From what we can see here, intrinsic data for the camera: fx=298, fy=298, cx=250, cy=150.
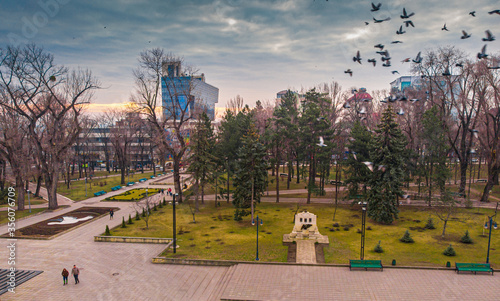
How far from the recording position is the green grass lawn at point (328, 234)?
2317 centimetres

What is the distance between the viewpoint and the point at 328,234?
28406mm

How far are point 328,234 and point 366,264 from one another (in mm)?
7819

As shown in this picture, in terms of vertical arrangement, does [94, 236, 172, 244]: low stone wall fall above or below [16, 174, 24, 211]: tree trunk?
below

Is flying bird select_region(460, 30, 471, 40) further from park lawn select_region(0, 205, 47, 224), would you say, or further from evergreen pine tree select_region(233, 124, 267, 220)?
park lawn select_region(0, 205, 47, 224)

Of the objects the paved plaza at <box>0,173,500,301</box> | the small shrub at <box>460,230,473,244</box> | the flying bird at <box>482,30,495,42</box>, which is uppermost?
the flying bird at <box>482,30,495,42</box>

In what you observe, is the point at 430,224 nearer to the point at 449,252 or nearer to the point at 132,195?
the point at 449,252

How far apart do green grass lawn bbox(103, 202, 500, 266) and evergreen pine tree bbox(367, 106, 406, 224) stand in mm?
1447

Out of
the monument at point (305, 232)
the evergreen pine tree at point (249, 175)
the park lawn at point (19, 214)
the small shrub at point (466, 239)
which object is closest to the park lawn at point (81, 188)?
the park lawn at point (19, 214)

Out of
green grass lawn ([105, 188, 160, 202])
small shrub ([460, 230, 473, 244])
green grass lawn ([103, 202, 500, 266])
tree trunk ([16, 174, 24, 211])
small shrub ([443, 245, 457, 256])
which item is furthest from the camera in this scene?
green grass lawn ([105, 188, 160, 202])

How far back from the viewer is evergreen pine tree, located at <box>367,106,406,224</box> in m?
31.2

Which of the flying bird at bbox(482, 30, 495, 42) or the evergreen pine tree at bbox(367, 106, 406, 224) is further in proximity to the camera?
the evergreen pine tree at bbox(367, 106, 406, 224)

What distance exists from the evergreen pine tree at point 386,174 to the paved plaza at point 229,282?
37.5 ft

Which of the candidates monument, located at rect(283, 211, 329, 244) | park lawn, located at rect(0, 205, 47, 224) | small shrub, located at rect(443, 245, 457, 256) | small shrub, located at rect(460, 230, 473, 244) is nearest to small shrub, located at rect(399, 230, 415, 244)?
small shrub, located at rect(443, 245, 457, 256)

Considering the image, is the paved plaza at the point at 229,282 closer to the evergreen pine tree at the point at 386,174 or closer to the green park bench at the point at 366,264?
the green park bench at the point at 366,264
